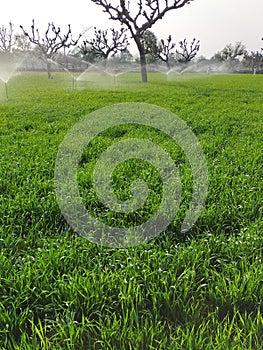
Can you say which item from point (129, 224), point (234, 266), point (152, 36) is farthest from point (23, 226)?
point (152, 36)

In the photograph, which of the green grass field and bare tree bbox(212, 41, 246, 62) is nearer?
the green grass field

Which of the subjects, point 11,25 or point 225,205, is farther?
point 11,25

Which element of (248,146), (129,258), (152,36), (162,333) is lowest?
(162,333)

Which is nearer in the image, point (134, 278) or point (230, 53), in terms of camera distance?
point (134, 278)

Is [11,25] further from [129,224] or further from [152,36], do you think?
[129,224]

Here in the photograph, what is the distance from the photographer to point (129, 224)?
254cm

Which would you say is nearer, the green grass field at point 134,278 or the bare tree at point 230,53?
the green grass field at point 134,278

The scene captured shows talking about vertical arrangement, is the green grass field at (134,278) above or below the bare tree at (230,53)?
below

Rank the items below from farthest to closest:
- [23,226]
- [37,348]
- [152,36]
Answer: [152,36]
[23,226]
[37,348]

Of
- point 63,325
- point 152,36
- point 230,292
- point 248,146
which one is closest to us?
point 63,325

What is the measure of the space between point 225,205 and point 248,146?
2.23 m

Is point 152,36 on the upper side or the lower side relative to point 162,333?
upper

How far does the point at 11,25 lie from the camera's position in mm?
54906

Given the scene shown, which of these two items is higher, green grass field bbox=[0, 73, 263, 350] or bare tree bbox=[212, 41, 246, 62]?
bare tree bbox=[212, 41, 246, 62]
